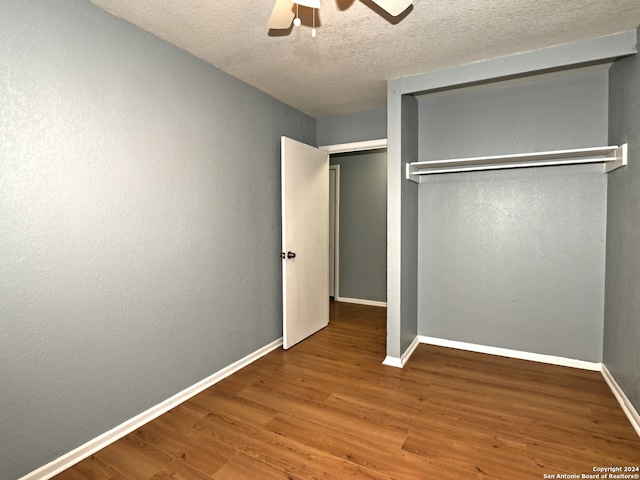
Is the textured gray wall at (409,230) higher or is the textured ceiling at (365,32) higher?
the textured ceiling at (365,32)

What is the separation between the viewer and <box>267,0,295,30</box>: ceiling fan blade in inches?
60.0

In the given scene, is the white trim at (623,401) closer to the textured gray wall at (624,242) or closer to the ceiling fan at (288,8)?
the textured gray wall at (624,242)

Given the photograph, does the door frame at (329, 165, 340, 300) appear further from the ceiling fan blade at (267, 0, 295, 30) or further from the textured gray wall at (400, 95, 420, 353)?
the ceiling fan blade at (267, 0, 295, 30)

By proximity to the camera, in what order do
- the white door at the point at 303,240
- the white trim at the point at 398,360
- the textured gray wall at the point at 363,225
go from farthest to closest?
the textured gray wall at the point at 363,225 → the white door at the point at 303,240 → the white trim at the point at 398,360

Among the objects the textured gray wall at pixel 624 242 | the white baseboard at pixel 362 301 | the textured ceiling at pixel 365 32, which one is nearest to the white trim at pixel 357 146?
the textured ceiling at pixel 365 32

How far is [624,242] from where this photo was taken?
2.35 metres

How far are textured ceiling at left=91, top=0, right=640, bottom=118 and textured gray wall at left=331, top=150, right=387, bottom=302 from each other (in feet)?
7.43

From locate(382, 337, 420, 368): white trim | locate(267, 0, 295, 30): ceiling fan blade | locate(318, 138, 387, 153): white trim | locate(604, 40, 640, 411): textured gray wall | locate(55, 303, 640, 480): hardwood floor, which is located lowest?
locate(55, 303, 640, 480): hardwood floor

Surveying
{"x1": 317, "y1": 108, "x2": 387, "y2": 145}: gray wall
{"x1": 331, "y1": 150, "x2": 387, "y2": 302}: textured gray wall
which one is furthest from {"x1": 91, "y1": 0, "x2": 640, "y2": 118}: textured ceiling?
{"x1": 331, "y1": 150, "x2": 387, "y2": 302}: textured gray wall

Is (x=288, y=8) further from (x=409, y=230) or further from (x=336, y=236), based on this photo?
(x=336, y=236)

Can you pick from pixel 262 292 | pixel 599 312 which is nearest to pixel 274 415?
pixel 262 292

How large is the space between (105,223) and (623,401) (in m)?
3.50

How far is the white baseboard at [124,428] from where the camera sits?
1717 millimetres

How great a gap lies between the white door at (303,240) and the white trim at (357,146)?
128 mm
